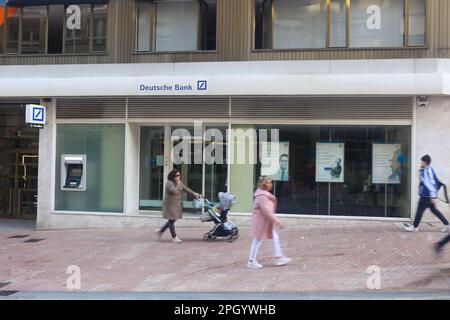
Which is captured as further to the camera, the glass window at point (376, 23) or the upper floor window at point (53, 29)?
the upper floor window at point (53, 29)

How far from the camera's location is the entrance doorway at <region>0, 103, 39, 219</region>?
17.4 meters

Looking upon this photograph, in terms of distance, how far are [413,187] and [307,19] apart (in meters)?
5.19

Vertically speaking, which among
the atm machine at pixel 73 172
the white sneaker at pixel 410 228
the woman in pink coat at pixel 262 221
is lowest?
the white sneaker at pixel 410 228

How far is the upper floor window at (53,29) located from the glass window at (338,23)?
6343 millimetres

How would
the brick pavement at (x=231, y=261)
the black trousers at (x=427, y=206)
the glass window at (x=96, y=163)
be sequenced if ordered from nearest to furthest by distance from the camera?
the brick pavement at (x=231, y=261), the black trousers at (x=427, y=206), the glass window at (x=96, y=163)

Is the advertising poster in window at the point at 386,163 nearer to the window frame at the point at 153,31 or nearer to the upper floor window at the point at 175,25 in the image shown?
the window frame at the point at 153,31

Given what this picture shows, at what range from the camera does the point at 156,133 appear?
48.9 ft

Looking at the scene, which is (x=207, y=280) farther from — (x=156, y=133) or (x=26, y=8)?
(x=26, y=8)

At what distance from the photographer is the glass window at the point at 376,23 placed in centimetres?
1345

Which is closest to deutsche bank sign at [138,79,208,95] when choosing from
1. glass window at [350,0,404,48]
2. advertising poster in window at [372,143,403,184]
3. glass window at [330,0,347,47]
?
glass window at [330,0,347,47]

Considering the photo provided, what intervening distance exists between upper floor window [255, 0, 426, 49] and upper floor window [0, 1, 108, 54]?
182 inches

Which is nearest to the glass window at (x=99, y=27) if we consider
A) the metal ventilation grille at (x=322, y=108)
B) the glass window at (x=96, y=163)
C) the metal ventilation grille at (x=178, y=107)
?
the metal ventilation grille at (x=178, y=107)
